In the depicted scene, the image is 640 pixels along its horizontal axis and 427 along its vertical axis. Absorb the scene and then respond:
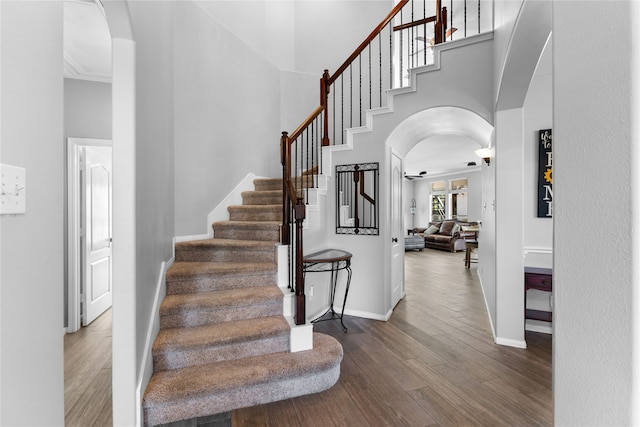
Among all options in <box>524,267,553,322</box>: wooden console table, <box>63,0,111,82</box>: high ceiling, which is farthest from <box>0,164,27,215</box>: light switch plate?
<box>524,267,553,322</box>: wooden console table

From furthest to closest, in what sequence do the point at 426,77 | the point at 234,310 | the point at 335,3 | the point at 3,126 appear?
the point at 335,3 → the point at 426,77 → the point at 234,310 → the point at 3,126

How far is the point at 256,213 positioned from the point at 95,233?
198 centimetres

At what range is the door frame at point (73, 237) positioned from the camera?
10.8 feet

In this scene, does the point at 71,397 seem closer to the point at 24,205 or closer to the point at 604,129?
the point at 24,205

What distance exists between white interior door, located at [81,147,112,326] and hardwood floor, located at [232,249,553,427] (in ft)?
8.68

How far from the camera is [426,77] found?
341cm

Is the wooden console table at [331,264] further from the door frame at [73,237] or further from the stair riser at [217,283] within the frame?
the door frame at [73,237]

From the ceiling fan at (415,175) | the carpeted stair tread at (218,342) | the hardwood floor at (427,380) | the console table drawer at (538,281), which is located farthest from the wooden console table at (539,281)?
the ceiling fan at (415,175)

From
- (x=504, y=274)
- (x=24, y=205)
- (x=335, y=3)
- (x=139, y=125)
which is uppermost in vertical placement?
(x=335, y=3)

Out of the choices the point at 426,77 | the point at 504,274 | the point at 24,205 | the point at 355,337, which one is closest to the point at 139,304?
the point at 24,205

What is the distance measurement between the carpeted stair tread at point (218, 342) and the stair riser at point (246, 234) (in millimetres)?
942

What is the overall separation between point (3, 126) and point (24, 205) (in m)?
0.21

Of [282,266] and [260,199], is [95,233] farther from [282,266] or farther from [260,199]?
[282,266]

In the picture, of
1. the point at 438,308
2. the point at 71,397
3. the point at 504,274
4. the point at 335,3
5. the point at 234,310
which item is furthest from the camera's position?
the point at 335,3
